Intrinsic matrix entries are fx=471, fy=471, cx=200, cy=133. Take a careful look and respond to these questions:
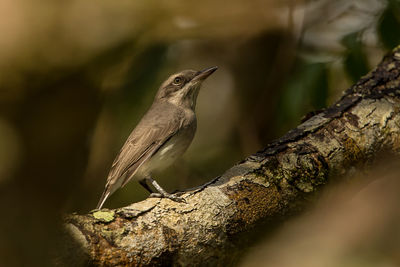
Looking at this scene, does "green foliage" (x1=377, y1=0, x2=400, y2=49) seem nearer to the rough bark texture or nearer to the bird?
the rough bark texture

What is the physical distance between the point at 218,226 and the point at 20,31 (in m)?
1.67

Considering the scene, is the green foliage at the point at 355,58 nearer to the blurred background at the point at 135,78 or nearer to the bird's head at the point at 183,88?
the blurred background at the point at 135,78

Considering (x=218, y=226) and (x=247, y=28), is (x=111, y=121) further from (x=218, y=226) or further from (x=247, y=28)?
(x=218, y=226)

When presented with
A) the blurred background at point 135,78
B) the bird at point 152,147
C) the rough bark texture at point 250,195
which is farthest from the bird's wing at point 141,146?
the rough bark texture at point 250,195

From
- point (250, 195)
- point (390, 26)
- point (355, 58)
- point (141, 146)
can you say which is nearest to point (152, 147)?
point (141, 146)

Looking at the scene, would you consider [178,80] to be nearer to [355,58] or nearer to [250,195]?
[355,58]

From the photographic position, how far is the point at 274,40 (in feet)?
22.9

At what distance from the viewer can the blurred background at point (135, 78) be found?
1.27 metres

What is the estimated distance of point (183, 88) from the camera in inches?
220

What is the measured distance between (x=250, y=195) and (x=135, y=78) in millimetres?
2817

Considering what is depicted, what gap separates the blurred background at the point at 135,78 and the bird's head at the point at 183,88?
0.20 metres

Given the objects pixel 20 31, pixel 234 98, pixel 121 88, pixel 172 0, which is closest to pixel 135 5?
pixel 172 0

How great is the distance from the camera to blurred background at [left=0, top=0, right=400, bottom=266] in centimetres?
127

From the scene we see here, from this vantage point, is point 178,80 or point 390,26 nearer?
point 390,26
